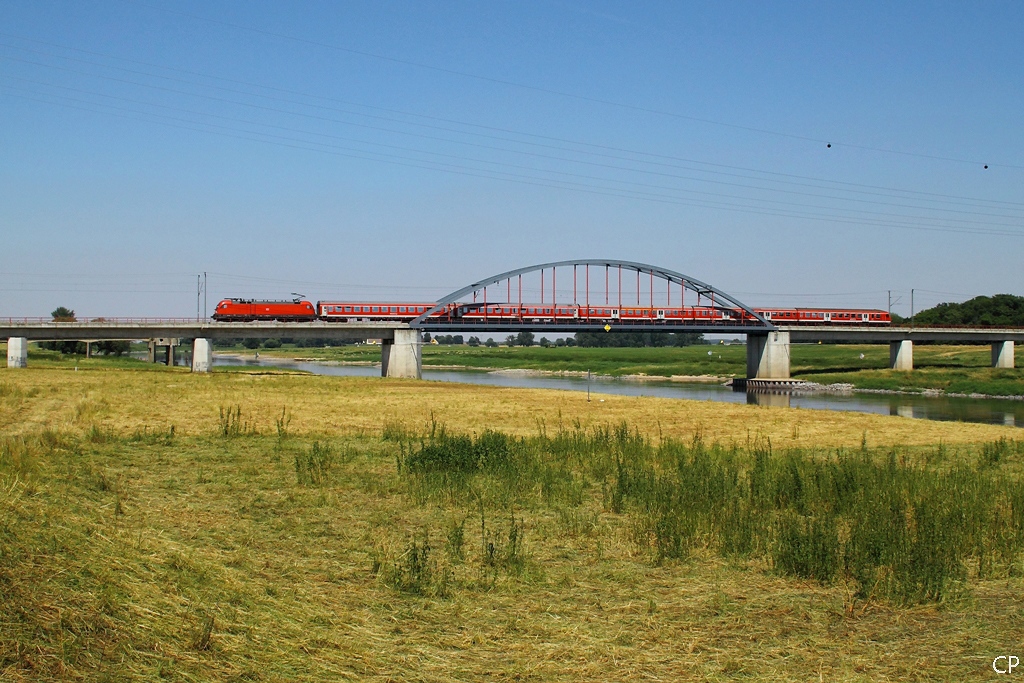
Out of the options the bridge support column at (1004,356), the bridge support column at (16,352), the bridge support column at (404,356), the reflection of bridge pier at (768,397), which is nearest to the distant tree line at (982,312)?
the bridge support column at (1004,356)

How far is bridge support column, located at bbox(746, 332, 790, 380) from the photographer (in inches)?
4151

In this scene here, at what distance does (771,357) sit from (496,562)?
3949 inches

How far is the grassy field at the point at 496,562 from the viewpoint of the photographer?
7.93m

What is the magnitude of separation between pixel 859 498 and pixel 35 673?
13.4 m

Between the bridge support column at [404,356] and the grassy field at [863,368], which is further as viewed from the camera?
the grassy field at [863,368]

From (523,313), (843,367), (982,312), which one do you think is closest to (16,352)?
(523,313)

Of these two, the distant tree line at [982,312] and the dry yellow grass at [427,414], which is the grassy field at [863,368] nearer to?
the distant tree line at [982,312]

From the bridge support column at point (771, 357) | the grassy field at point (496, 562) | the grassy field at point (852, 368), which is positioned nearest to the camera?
the grassy field at point (496, 562)

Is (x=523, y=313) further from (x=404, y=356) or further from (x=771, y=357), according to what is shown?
(x=771, y=357)

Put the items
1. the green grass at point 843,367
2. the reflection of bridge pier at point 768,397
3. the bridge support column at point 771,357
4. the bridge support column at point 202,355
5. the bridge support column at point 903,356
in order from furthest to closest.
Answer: the bridge support column at point 903,356 < the bridge support column at point 771,357 < the green grass at point 843,367 < the bridge support column at point 202,355 < the reflection of bridge pier at point 768,397

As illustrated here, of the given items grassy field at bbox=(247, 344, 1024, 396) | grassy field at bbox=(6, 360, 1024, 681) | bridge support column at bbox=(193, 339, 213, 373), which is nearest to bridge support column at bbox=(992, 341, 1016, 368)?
grassy field at bbox=(247, 344, 1024, 396)

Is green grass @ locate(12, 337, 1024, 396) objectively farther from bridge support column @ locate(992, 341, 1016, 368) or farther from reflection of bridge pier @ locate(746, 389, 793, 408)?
reflection of bridge pier @ locate(746, 389, 793, 408)

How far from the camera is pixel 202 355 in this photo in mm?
85000

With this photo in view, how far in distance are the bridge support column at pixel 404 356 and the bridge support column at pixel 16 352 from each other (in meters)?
34.7
